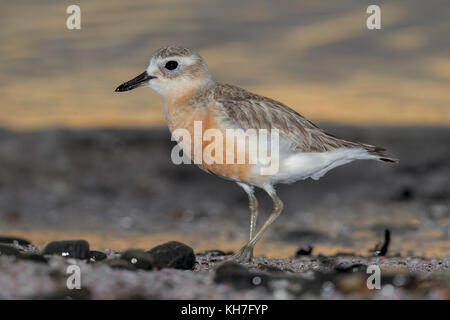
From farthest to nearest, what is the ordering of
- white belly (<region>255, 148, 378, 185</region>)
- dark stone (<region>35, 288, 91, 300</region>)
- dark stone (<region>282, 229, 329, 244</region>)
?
dark stone (<region>282, 229, 329, 244</region>), white belly (<region>255, 148, 378, 185</region>), dark stone (<region>35, 288, 91, 300</region>)

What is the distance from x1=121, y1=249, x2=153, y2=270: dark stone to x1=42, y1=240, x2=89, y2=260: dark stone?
28.5 inches

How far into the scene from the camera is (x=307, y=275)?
5910 mm

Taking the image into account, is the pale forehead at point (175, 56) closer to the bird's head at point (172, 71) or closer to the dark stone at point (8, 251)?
the bird's head at point (172, 71)

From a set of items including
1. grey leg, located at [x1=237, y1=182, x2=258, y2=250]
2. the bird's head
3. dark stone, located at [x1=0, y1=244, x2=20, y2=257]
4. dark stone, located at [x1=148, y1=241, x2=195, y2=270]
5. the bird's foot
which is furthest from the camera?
grey leg, located at [x1=237, y1=182, x2=258, y2=250]

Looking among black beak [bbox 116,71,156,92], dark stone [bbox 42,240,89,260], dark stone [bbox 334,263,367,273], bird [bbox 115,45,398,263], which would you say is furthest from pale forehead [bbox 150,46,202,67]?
dark stone [bbox 334,263,367,273]

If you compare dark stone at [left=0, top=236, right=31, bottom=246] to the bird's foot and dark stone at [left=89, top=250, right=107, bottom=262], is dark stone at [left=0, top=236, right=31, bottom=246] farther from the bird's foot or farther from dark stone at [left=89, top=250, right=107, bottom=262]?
the bird's foot

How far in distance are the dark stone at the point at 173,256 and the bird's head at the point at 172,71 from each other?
5.56 feet

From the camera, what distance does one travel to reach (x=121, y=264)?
5.71 metres

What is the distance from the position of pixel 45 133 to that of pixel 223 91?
43.7ft

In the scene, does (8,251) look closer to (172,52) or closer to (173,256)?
(173,256)

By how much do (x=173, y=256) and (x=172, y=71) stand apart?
6.64 ft

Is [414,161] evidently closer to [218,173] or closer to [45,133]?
Answer: [45,133]

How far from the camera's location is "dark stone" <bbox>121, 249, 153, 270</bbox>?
5.86m

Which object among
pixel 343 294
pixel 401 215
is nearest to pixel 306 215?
pixel 401 215
